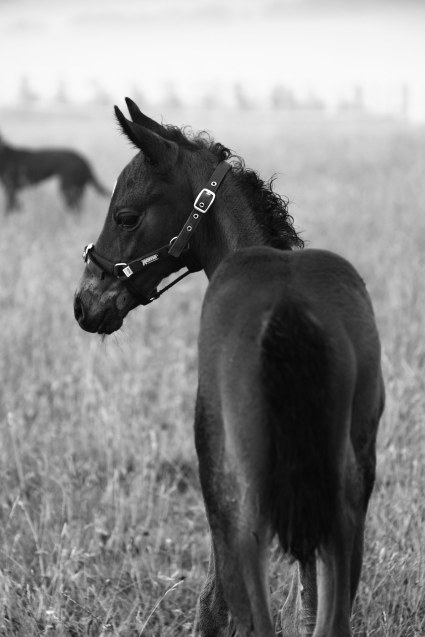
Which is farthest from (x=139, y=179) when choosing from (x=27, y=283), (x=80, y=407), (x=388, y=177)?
(x=388, y=177)

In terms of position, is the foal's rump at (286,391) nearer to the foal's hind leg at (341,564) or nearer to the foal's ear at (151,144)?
the foal's hind leg at (341,564)

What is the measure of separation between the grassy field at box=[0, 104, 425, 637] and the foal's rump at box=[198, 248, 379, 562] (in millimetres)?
1064

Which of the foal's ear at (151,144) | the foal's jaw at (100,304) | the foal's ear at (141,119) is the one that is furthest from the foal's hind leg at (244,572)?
the foal's ear at (141,119)

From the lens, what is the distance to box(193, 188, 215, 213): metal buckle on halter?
2459mm

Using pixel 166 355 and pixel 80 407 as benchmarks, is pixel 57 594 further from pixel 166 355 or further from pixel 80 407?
pixel 166 355

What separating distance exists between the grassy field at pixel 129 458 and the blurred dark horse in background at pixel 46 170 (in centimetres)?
259

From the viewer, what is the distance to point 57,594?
313cm

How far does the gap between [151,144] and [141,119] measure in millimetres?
177

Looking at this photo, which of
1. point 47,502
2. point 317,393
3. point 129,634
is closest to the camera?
point 317,393

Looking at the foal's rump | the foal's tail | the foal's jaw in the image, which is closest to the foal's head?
the foal's jaw

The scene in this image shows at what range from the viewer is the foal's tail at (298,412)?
6.07ft

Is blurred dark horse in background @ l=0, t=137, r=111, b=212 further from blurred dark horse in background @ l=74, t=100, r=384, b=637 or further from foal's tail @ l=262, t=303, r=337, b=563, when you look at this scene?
foal's tail @ l=262, t=303, r=337, b=563

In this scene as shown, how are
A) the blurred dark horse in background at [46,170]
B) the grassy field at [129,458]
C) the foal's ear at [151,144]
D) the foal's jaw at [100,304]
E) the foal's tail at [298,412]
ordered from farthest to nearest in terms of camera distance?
the blurred dark horse in background at [46,170]
the grassy field at [129,458]
the foal's jaw at [100,304]
the foal's ear at [151,144]
the foal's tail at [298,412]

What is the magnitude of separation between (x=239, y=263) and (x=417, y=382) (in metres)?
3.41
